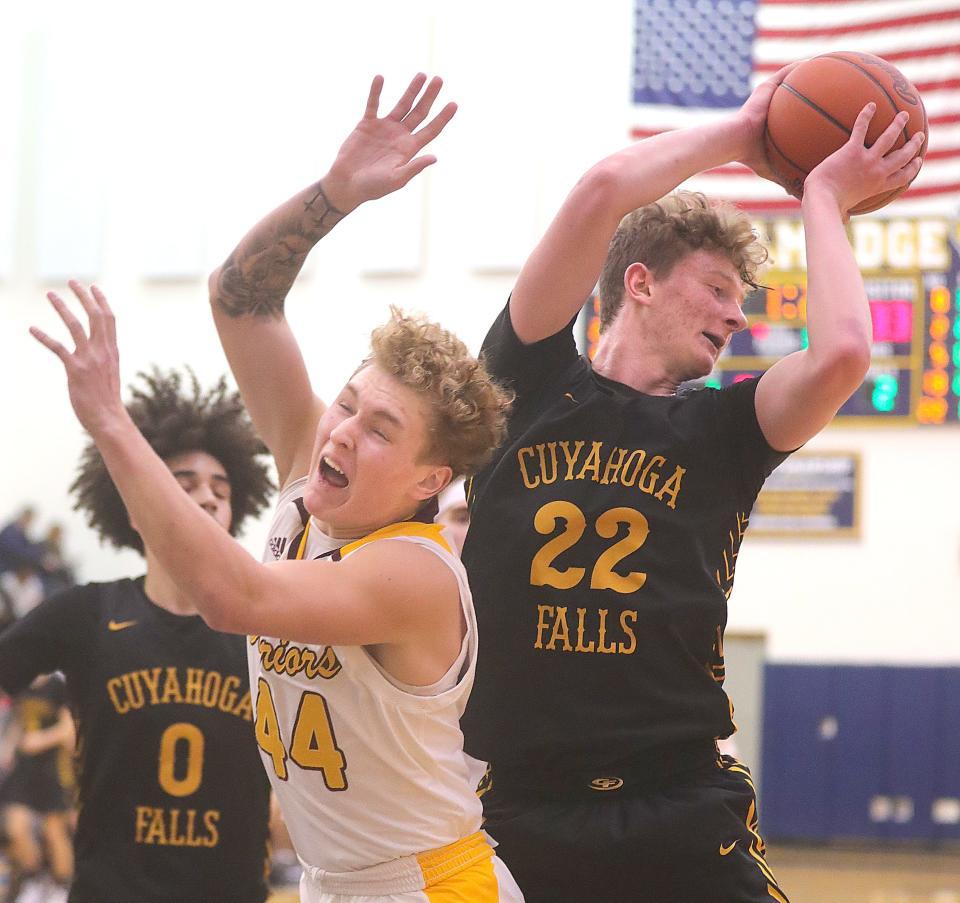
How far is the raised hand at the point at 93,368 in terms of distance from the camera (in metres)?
2.00

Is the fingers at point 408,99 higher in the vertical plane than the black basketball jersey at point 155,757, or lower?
higher

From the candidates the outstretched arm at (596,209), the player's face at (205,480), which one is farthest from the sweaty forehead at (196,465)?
the outstretched arm at (596,209)

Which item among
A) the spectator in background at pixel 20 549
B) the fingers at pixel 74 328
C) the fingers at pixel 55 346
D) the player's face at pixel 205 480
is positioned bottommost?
the spectator in background at pixel 20 549

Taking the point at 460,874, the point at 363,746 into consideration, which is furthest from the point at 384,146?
the point at 460,874

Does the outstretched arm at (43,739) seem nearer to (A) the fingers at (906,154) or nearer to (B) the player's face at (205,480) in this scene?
(B) the player's face at (205,480)

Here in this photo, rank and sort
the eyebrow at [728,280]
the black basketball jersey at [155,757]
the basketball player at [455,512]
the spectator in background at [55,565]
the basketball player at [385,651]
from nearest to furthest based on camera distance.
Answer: the basketball player at [385,651] < the eyebrow at [728,280] < the black basketball jersey at [155,757] < the basketball player at [455,512] < the spectator in background at [55,565]

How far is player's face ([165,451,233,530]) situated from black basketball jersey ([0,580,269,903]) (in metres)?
0.40

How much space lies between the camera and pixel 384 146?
2.79 metres

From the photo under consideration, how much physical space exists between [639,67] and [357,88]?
2.44 meters

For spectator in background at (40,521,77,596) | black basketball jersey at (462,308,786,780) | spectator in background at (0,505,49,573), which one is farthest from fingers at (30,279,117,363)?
spectator in background at (0,505,49,573)

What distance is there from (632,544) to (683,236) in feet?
2.32

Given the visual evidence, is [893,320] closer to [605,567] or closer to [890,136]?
[890,136]

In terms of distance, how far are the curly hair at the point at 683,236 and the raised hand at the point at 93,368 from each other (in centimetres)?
134

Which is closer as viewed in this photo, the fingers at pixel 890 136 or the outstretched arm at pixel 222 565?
the outstretched arm at pixel 222 565
